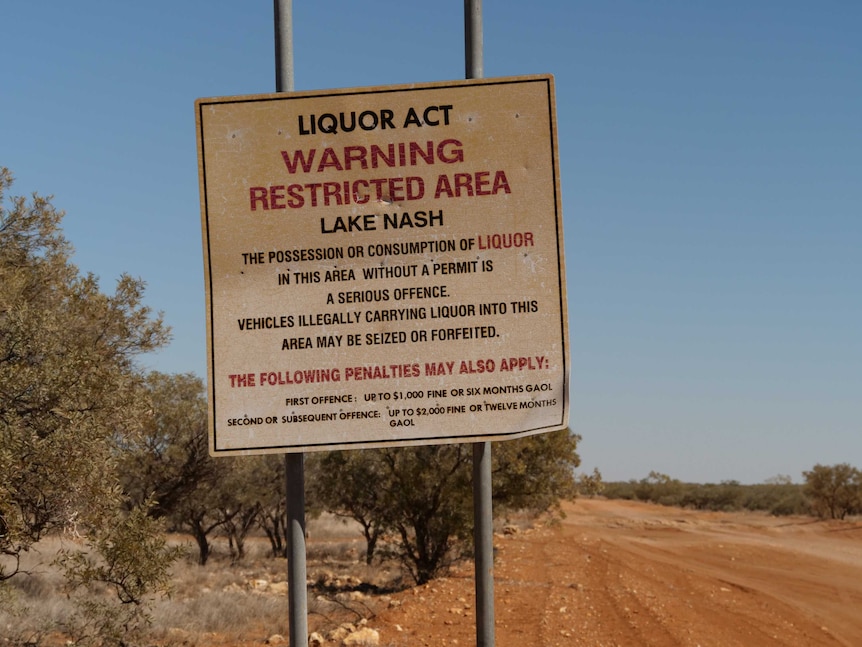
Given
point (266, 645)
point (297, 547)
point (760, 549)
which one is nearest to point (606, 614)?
point (266, 645)

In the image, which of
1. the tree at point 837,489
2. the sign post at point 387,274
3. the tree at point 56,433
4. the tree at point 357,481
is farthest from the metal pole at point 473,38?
the tree at point 837,489

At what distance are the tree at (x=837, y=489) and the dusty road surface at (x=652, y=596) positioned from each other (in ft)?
38.5

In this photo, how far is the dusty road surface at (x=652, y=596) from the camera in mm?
13469

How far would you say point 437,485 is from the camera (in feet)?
68.3

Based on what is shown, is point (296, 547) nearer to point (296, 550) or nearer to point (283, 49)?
point (296, 550)

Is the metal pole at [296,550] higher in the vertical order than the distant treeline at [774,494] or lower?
higher

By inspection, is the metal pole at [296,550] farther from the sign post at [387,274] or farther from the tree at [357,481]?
the tree at [357,481]

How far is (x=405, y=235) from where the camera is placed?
14.7ft

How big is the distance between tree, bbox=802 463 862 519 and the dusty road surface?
11727mm

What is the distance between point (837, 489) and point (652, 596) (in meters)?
32.7

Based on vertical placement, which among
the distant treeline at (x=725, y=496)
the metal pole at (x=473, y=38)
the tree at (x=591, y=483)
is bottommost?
the distant treeline at (x=725, y=496)

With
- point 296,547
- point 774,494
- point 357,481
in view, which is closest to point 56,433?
point 296,547

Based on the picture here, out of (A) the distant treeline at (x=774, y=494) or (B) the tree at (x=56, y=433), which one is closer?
(B) the tree at (x=56, y=433)

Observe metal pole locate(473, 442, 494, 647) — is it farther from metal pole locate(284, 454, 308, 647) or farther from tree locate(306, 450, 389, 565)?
tree locate(306, 450, 389, 565)
